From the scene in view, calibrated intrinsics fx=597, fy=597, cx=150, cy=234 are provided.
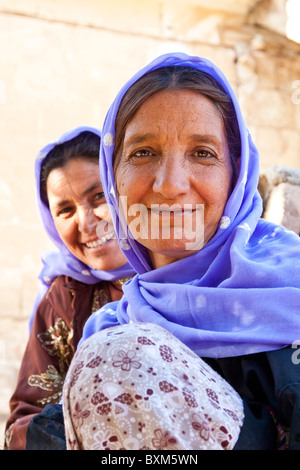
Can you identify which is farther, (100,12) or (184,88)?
(100,12)

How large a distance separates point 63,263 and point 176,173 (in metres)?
1.42

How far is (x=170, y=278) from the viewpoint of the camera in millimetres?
1793

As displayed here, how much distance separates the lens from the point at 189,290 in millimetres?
1617

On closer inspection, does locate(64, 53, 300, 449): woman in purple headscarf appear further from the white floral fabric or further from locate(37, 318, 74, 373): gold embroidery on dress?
locate(37, 318, 74, 373): gold embroidery on dress

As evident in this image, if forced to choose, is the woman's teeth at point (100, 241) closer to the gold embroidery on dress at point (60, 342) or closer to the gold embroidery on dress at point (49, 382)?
the gold embroidery on dress at point (60, 342)

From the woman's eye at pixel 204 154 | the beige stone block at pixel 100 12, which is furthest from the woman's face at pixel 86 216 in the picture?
the beige stone block at pixel 100 12

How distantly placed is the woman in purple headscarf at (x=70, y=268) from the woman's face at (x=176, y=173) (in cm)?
93

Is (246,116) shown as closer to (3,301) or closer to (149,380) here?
(3,301)

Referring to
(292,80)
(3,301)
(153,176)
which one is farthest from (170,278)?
(292,80)

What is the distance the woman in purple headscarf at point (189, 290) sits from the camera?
1.15 metres

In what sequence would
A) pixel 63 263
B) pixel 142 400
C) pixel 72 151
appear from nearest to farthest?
1. pixel 142 400
2. pixel 72 151
3. pixel 63 263

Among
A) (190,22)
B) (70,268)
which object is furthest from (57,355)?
(190,22)

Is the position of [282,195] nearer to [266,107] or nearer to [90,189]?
[90,189]
